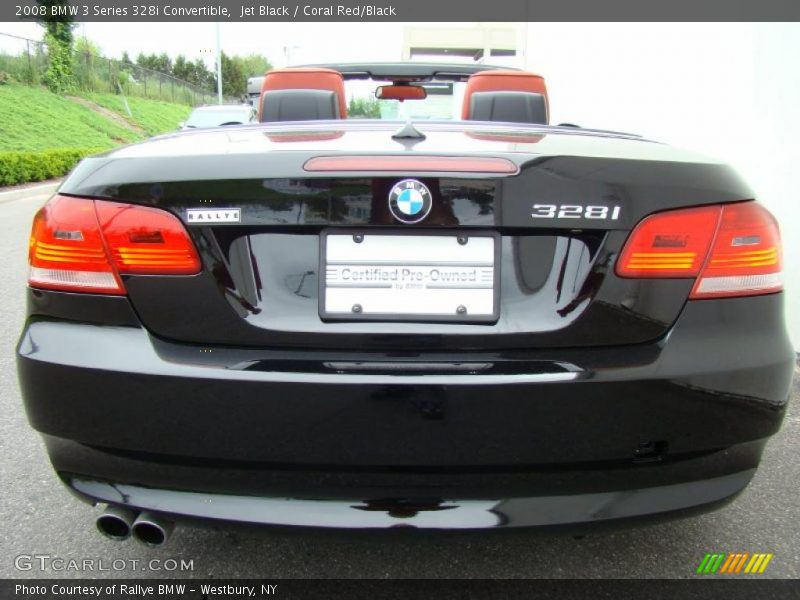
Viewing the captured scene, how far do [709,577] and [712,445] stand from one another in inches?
26.7

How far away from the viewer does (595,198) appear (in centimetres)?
145

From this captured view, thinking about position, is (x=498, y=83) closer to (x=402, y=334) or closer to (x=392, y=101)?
(x=392, y=101)

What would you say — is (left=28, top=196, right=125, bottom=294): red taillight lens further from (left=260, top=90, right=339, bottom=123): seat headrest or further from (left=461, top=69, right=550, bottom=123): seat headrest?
(left=461, top=69, right=550, bottom=123): seat headrest

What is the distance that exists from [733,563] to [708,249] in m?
1.13

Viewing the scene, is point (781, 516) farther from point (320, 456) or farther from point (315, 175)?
point (315, 175)

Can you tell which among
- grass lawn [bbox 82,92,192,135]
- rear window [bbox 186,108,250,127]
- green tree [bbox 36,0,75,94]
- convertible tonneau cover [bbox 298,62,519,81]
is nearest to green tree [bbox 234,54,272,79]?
grass lawn [bbox 82,92,192,135]

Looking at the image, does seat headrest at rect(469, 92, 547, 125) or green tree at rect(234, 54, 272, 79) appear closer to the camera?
seat headrest at rect(469, 92, 547, 125)

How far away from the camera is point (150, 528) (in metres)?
1.55

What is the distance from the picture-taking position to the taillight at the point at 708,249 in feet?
4.80

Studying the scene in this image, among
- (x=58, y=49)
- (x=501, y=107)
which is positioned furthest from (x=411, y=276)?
(x=58, y=49)

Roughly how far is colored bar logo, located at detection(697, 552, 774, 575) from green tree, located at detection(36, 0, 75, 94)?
103 ft

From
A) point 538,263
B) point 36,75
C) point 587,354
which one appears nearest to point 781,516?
point 587,354

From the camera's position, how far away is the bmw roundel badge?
1422 mm

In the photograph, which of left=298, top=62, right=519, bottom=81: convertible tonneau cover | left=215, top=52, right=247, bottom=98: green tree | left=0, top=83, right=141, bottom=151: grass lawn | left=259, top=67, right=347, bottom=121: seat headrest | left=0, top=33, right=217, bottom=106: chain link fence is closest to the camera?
left=259, top=67, right=347, bottom=121: seat headrest
